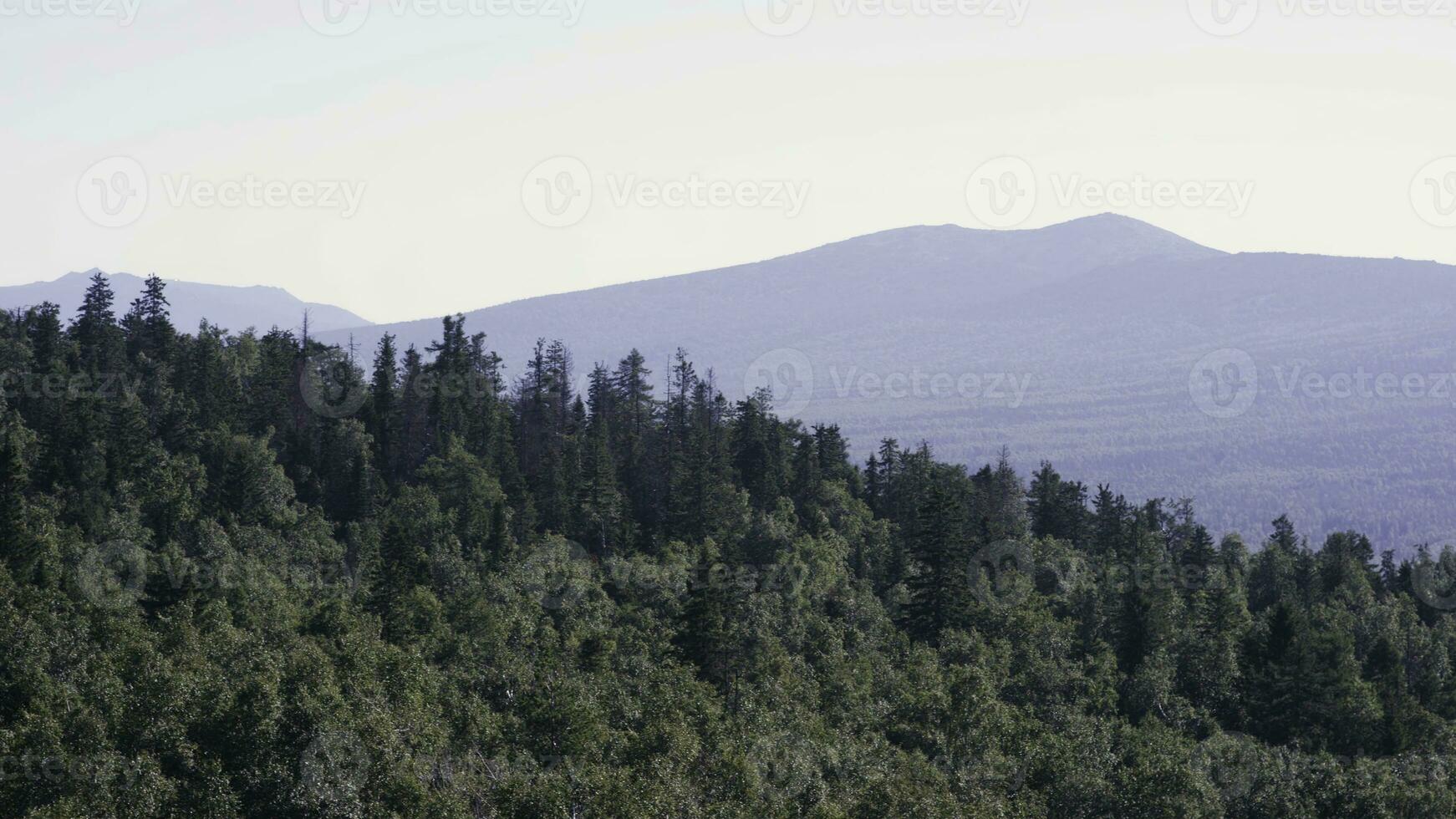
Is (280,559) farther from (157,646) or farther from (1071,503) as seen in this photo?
(1071,503)

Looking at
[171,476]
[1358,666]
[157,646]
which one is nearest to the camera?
[157,646]

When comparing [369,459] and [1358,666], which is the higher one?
[369,459]

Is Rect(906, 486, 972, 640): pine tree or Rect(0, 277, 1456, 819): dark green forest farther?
Rect(906, 486, 972, 640): pine tree

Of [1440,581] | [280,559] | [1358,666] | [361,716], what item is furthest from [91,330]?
[1440,581]

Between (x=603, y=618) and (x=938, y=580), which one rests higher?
(x=938, y=580)

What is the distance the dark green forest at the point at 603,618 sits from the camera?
62750 millimetres

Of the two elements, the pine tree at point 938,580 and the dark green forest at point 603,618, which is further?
the pine tree at point 938,580

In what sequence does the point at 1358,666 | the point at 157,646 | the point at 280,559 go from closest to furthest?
the point at 157,646 → the point at 1358,666 → the point at 280,559

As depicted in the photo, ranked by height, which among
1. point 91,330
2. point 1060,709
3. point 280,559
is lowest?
point 1060,709

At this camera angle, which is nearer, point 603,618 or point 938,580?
point 603,618

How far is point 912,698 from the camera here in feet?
278

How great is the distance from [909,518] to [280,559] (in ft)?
188

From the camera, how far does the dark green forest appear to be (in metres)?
62.8

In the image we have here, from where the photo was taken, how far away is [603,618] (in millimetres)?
101250
